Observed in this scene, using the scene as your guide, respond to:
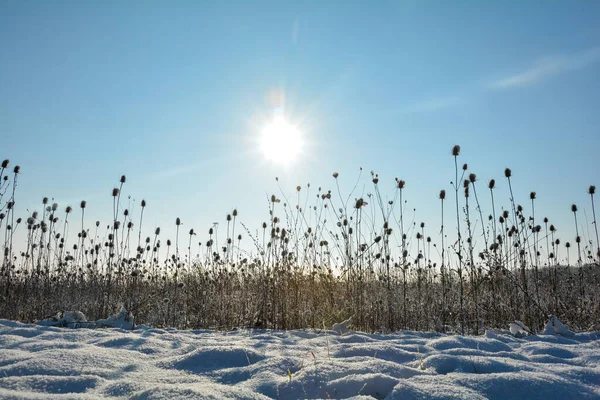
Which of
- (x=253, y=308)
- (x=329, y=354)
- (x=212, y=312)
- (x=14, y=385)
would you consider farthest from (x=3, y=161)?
(x=329, y=354)

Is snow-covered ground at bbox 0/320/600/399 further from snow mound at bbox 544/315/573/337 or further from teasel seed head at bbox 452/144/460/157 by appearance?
teasel seed head at bbox 452/144/460/157

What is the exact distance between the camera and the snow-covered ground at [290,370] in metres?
1.61

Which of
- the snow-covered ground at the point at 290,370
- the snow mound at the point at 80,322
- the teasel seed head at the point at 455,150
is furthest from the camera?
the teasel seed head at the point at 455,150

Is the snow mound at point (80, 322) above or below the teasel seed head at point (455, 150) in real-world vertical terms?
below

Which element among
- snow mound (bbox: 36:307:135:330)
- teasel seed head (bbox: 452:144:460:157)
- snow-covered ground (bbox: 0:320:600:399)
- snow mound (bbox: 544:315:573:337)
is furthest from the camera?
teasel seed head (bbox: 452:144:460:157)

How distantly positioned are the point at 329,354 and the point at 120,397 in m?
1.19

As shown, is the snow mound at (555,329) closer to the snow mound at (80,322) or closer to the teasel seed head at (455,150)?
the teasel seed head at (455,150)

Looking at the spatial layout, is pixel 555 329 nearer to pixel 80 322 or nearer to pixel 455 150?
pixel 455 150

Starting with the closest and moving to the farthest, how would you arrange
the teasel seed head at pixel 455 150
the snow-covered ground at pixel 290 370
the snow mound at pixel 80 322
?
the snow-covered ground at pixel 290 370 < the snow mound at pixel 80 322 < the teasel seed head at pixel 455 150

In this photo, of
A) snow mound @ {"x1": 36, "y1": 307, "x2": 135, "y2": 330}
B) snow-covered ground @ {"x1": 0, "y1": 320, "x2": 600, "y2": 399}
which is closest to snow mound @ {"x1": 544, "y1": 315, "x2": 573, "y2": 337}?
snow-covered ground @ {"x1": 0, "y1": 320, "x2": 600, "y2": 399}

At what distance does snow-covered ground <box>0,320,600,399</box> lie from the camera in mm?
1605

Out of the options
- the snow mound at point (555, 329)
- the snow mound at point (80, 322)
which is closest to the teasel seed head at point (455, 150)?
the snow mound at point (555, 329)

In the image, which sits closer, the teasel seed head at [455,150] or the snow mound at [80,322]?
the snow mound at [80,322]

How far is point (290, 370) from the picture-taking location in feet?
6.55
